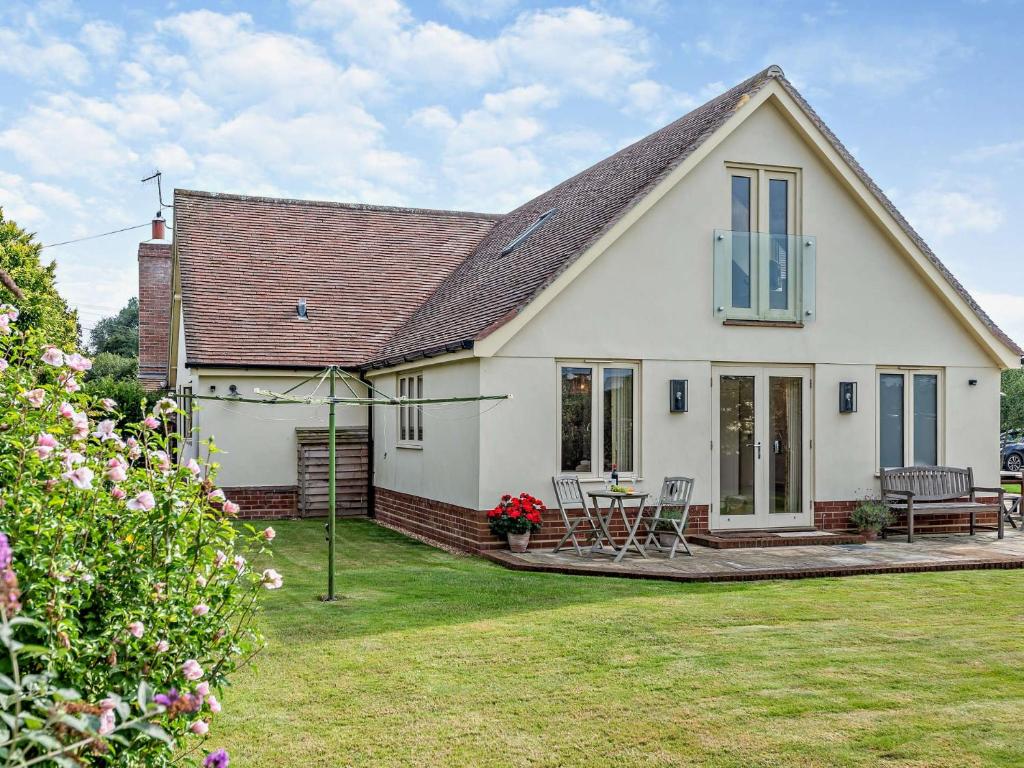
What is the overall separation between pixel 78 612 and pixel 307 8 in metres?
11.5

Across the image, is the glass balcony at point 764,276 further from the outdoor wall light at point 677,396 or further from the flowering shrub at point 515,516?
the flowering shrub at point 515,516

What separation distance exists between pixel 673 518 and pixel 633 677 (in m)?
6.66

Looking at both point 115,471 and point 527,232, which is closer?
point 115,471

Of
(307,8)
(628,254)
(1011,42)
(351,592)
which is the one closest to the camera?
(351,592)

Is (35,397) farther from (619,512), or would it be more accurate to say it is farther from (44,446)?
(619,512)

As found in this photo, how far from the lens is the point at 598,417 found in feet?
46.8

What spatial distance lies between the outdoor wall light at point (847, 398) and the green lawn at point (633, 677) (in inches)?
182

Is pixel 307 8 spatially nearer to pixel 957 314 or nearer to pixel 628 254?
pixel 628 254

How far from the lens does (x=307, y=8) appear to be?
44.5 ft

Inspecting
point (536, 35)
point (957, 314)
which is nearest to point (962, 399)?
point (957, 314)

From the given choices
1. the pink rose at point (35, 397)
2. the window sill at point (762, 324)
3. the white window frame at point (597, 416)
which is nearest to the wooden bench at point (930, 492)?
the window sill at point (762, 324)

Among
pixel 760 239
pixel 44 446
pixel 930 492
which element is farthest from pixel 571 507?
pixel 44 446

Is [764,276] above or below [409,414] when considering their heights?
above

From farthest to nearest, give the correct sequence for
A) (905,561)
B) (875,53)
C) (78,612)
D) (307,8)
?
(875,53), (307,8), (905,561), (78,612)
